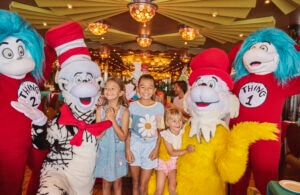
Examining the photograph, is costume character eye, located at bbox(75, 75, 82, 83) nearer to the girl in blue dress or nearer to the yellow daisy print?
the girl in blue dress

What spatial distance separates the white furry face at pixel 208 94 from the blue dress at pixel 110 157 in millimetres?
591

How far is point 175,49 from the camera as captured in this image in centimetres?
1073

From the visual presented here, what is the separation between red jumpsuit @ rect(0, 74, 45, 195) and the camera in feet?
5.75

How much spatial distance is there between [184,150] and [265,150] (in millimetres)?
641

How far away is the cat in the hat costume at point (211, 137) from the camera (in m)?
1.71

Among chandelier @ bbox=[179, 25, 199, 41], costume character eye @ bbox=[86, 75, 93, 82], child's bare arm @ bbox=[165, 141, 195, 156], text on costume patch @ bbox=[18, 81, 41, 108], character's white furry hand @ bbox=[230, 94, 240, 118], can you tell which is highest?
chandelier @ bbox=[179, 25, 199, 41]

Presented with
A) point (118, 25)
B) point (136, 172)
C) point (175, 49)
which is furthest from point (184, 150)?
point (175, 49)

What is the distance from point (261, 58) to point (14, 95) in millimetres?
1797

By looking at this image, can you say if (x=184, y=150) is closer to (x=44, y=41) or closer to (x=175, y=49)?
(x=44, y=41)

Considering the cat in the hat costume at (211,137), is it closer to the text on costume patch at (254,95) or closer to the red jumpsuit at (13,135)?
the text on costume patch at (254,95)

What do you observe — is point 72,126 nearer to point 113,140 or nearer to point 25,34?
point 113,140

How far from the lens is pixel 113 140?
2082 mm

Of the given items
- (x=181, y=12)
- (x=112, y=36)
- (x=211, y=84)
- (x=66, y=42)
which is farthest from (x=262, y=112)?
(x=112, y=36)

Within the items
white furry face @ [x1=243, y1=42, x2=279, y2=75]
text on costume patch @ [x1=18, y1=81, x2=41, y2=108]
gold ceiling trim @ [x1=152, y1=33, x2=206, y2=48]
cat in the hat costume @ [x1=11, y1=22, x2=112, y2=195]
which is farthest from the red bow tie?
gold ceiling trim @ [x1=152, y1=33, x2=206, y2=48]
